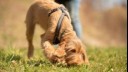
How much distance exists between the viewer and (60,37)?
6562mm

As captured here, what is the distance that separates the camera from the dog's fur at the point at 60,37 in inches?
242

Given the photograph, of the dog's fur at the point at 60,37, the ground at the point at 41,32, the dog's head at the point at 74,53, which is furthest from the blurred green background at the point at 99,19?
the dog's head at the point at 74,53

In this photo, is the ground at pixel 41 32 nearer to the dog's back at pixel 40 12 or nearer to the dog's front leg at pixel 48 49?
the dog's front leg at pixel 48 49

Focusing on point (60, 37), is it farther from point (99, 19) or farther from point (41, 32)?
point (99, 19)

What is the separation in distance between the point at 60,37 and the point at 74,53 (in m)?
0.52

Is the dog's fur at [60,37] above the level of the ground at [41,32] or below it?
above

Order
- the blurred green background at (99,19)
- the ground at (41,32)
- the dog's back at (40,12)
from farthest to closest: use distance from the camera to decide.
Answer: the blurred green background at (99,19) < the dog's back at (40,12) < the ground at (41,32)

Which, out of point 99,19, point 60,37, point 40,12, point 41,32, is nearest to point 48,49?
point 60,37

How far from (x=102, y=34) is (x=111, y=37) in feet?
2.38

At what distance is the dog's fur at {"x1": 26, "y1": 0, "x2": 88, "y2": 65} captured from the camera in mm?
6149

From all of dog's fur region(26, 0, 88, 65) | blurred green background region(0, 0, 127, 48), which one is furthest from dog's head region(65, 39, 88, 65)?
blurred green background region(0, 0, 127, 48)

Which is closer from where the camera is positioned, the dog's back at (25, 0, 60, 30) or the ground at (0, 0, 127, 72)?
the ground at (0, 0, 127, 72)

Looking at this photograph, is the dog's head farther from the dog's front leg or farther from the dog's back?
the dog's back

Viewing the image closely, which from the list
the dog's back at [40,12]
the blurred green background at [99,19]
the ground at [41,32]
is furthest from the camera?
the blurred green background at [99,19]
